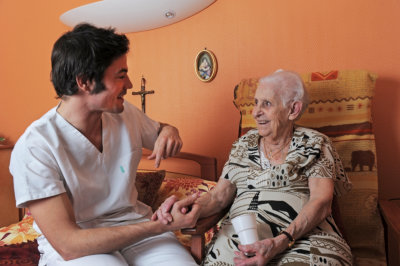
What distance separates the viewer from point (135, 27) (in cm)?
309

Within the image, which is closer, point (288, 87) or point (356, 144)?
point (288, 87)

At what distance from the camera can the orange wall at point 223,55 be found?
217 cm

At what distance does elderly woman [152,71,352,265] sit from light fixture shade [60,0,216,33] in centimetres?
125

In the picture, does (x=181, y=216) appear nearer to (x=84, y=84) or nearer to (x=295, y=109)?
(x=84, y=84)

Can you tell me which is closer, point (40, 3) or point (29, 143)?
point (29, 143)

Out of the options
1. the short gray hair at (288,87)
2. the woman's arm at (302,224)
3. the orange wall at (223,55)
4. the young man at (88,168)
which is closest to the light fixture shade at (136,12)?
the orange wall at (223,55)

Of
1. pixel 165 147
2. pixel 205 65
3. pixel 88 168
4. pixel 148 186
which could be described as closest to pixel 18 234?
pixel 148 186

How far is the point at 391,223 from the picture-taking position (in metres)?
1.62

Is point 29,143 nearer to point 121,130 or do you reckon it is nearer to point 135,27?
point 121,130

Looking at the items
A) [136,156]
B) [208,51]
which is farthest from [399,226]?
[208,51]

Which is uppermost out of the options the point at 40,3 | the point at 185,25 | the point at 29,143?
the point at 40,3

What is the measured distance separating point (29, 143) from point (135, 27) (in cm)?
193

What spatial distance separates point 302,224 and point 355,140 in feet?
2.43

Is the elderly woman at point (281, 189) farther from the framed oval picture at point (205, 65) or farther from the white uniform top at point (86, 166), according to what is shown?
the framed oval picture at point (205, 65)
